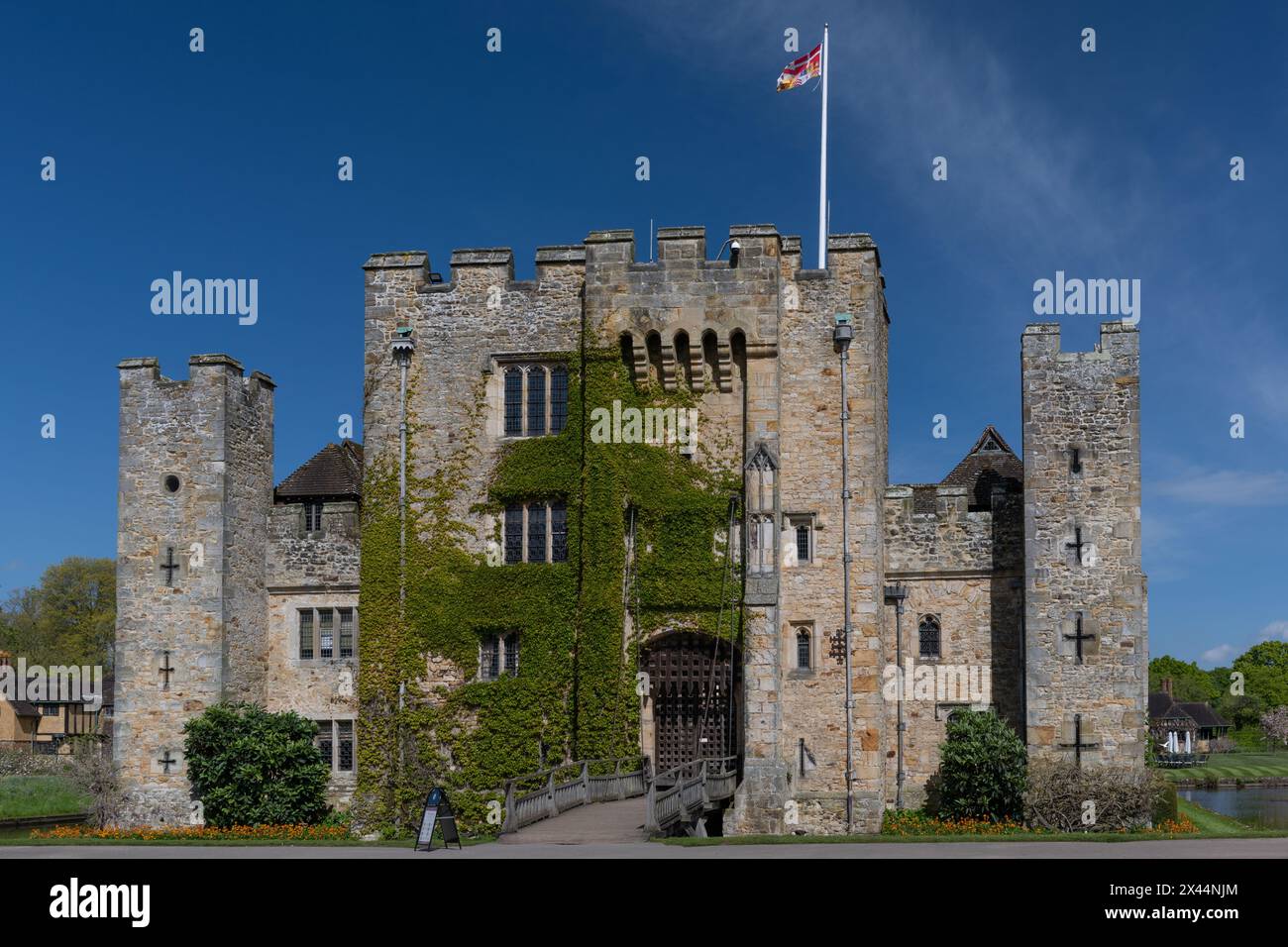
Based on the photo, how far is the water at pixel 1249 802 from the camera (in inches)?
1602

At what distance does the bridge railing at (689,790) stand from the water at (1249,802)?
1721 cm

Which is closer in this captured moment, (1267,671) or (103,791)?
(103,791)

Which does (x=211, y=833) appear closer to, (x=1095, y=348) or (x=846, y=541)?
(x=846, y=541)

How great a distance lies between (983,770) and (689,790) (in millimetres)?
7335

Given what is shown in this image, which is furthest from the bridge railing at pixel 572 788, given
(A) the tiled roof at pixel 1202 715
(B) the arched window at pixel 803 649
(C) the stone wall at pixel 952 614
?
(A) the tiled roof at pixel 1202 715

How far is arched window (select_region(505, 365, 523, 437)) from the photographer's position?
3244 cm

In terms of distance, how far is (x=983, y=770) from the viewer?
29.4 metres

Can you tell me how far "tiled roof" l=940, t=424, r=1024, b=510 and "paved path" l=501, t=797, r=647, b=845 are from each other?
40.6 ft

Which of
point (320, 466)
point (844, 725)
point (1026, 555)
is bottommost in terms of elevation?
point (844, 725)

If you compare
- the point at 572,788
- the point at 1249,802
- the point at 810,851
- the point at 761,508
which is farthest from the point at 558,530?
the point at 1249,802

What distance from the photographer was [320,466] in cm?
3578
